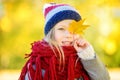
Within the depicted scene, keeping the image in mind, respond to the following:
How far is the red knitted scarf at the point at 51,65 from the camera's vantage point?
9.62 ft

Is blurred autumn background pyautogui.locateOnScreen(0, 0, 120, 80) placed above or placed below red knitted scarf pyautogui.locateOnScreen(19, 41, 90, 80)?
above

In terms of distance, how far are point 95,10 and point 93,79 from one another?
134 inches

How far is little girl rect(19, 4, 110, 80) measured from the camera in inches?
116

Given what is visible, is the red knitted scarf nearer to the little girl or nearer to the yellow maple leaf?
the little girl

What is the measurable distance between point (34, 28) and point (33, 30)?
3 cm

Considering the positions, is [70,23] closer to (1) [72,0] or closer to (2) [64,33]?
(2) [64,33]

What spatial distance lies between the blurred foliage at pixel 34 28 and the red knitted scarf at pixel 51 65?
316 centimetres

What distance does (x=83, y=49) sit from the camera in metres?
2.96

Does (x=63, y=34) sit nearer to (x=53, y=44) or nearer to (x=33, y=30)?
(x=53, y=44)

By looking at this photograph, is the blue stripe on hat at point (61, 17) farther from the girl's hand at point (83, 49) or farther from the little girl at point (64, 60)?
the girl's hand at point (83, 49)

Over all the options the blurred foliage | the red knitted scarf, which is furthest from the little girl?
the blurred foliage

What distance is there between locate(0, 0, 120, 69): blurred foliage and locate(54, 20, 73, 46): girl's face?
3110 mm

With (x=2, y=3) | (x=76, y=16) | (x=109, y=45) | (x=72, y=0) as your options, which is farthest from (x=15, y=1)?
(x=76, y=16)

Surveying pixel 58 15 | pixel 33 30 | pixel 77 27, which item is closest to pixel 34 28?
pixel 33 30
